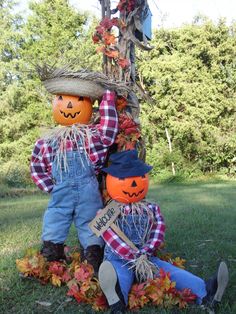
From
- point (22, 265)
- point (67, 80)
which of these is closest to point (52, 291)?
point (22, 265)

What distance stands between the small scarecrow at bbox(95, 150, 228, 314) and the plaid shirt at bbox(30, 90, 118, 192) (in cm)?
19

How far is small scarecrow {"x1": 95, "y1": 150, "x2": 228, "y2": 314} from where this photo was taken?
351 centimetres

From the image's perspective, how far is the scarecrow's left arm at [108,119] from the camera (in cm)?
386

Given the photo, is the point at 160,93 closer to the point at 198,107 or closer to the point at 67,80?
the point at 198,107

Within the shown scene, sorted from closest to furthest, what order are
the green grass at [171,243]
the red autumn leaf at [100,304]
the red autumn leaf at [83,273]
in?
the red autumn leaf at [100,304]
the green grass at [171,243]
the red autumn leaf at [83,273]

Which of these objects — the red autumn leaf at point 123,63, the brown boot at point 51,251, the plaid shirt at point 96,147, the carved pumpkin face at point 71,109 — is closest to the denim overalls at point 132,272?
the brown boot at point 51,251

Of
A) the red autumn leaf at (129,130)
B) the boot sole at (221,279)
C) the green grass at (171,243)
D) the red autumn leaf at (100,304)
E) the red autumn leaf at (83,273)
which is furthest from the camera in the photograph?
the red autumn leaf at (129,130)

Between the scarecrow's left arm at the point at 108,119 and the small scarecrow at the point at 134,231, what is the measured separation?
0.67 ft

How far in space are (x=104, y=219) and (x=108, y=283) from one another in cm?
58

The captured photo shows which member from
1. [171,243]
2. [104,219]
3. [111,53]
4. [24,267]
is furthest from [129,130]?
[171,243]

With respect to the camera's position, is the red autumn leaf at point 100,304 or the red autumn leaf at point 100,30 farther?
the red autumn leaf at point 100,30

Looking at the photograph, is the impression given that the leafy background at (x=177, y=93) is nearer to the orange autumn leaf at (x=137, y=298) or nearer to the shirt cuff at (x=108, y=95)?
the shirt cuff at (x=108, y=95)

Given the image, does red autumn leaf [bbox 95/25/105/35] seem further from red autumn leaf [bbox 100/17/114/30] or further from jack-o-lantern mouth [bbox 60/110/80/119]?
jack-o-lantern mouth [bbox 60/110/80/119]

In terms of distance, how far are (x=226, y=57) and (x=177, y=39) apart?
8.50 ft
